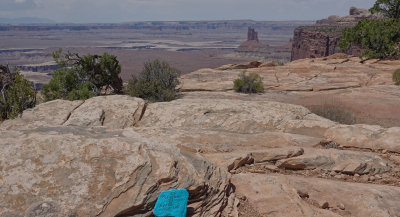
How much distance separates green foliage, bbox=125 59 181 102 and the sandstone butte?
2.87 metres

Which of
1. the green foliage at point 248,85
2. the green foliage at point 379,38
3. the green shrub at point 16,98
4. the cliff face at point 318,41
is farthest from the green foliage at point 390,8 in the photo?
the cliff face at point 318,41

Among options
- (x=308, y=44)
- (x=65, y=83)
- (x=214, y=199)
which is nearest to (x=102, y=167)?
(x=214, y=199)

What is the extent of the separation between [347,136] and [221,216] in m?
4.19

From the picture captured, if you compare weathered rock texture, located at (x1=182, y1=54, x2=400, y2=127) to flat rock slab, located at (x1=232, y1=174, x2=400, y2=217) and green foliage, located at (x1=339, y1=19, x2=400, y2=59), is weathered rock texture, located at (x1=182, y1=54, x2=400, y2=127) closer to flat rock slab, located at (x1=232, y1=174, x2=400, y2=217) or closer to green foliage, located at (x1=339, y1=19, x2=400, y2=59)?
green foliage, located at (x1=339, y1=19, x2=400, y2=59)

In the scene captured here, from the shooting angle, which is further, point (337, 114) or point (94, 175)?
point (337, 114)

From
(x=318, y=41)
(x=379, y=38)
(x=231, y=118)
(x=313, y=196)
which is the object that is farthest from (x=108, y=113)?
(x=318, y=41)

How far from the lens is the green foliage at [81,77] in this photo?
38.8 ft

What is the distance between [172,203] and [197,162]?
762mm

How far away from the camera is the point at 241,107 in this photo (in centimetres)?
832

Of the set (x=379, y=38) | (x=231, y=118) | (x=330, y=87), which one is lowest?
(x=330, y=87)

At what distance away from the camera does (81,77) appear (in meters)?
12.7

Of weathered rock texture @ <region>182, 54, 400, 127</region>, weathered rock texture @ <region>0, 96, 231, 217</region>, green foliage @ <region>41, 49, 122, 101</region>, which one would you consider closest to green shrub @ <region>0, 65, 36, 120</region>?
green foliage @ <region>41, 49, 122, 101</region>

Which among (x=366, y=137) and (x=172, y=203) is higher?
(x=172, y=203)

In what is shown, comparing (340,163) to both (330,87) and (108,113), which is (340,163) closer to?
(108,113)
